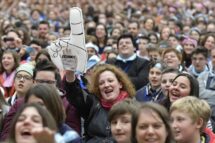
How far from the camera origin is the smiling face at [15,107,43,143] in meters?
5.18

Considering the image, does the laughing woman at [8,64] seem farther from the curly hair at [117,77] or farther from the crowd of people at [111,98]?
the curly hair at [117,77]

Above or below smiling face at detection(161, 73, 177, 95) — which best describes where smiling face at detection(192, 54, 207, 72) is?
above

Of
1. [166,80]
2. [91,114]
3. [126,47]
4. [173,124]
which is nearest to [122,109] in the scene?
[173,124]

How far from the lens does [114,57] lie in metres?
12.1

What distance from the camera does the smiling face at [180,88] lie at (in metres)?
7.88

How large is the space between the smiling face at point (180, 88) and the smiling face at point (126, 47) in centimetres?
365

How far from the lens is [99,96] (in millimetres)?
8016

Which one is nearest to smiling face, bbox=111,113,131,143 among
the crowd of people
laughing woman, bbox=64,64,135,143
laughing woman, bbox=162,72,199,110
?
the crowd of people

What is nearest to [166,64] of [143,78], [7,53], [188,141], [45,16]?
[143,78]

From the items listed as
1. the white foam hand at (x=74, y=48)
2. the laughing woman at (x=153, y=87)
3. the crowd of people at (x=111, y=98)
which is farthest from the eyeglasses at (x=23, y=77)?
the laughing woman at (x=153, y=87)

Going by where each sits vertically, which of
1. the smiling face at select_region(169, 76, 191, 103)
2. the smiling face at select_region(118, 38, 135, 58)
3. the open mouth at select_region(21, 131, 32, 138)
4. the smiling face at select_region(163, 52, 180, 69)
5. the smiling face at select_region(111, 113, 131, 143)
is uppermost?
the smiling face at select_region(118, 38, 135, 58)

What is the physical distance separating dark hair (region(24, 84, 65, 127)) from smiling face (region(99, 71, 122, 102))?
64.9 inches

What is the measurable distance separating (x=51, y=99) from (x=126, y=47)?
5.59 metres

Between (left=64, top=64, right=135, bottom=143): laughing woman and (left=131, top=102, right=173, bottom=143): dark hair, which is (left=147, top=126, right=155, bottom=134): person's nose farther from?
(left=64, top=64, right=135, bottom=143): laughing woman
